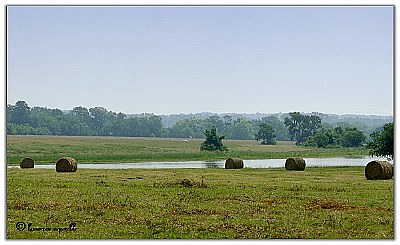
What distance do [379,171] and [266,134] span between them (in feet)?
247

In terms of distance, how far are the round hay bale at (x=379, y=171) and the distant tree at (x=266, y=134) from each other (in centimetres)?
7204

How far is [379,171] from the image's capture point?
1038 inches

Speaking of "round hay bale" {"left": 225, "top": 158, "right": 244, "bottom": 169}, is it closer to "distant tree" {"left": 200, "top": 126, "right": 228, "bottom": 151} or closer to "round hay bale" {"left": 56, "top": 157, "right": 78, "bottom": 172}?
"round hay bale" {"left": 56, "top": 157, "right": 78, "bottom": 172}

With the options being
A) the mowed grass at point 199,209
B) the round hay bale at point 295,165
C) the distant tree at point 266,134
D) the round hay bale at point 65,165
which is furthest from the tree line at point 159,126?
the mowed grass at point 199,209

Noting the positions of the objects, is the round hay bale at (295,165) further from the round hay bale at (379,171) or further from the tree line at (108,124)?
the tree line at (108,124)

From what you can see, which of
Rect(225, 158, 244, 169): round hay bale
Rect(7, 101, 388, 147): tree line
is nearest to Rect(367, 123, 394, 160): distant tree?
Rect(225, 158, 244, 169): round hay bale

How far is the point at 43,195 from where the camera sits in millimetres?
19797

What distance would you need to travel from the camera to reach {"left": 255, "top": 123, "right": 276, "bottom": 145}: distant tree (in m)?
99.6

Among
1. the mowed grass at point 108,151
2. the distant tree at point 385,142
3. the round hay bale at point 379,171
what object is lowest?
the mowed grass at point 108,151

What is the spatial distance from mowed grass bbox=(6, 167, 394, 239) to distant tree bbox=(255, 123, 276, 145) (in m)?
75.2

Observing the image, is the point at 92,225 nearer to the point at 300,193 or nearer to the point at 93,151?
the point at 300,193

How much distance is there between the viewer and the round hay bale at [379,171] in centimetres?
2639

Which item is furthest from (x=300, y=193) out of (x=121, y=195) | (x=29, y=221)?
(x=29, y=221)

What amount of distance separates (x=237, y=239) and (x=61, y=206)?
233 inches
